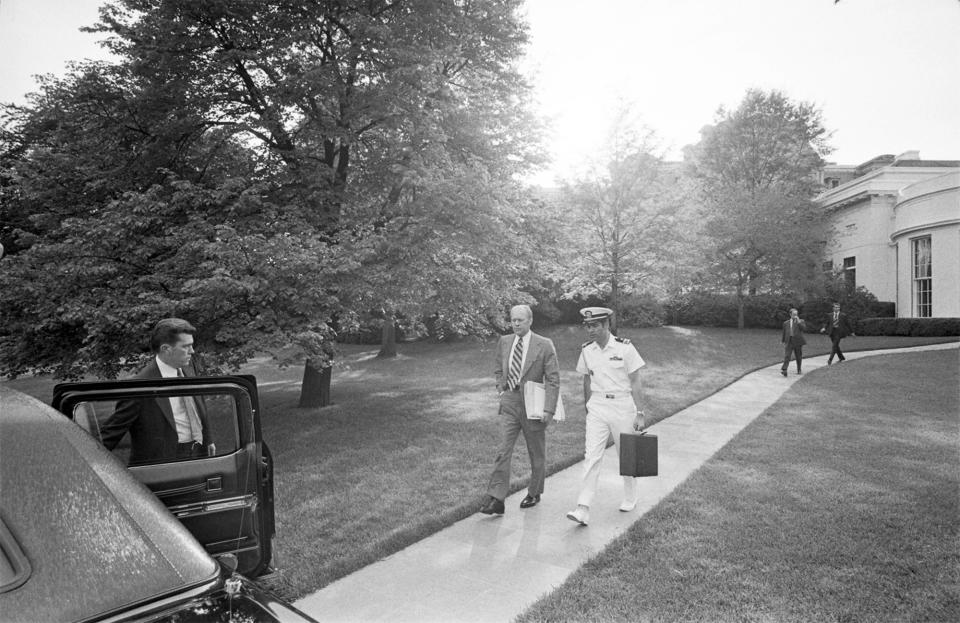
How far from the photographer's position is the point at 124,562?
1.41 meters

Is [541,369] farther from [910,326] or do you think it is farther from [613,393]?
[910,326]

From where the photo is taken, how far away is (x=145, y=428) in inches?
123

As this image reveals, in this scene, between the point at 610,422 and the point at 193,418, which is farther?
the point at 610,422

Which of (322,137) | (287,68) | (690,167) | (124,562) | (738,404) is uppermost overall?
(690,167)

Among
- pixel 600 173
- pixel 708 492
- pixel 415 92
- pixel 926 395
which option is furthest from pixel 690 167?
pixel 708 492

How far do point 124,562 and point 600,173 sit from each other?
2064 cm

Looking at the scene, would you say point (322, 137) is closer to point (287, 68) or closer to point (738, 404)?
point (287, 68)

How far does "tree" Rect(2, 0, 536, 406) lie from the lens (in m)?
7.94

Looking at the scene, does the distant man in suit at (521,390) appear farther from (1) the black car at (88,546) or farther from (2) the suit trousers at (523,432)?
(1) the black car at (88,546)

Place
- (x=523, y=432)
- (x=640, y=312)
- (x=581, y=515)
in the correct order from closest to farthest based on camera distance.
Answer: (x=581, y=515) < (x=523, y=432) < (x=640, y=312)

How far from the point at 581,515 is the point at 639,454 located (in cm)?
75

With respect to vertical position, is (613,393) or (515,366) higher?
(515,366)

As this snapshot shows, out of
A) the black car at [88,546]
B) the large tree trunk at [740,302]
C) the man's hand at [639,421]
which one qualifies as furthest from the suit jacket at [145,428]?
the large tree trunk at [740,302]

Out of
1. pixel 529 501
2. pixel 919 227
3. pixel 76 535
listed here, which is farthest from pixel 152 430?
pixel 919 227
